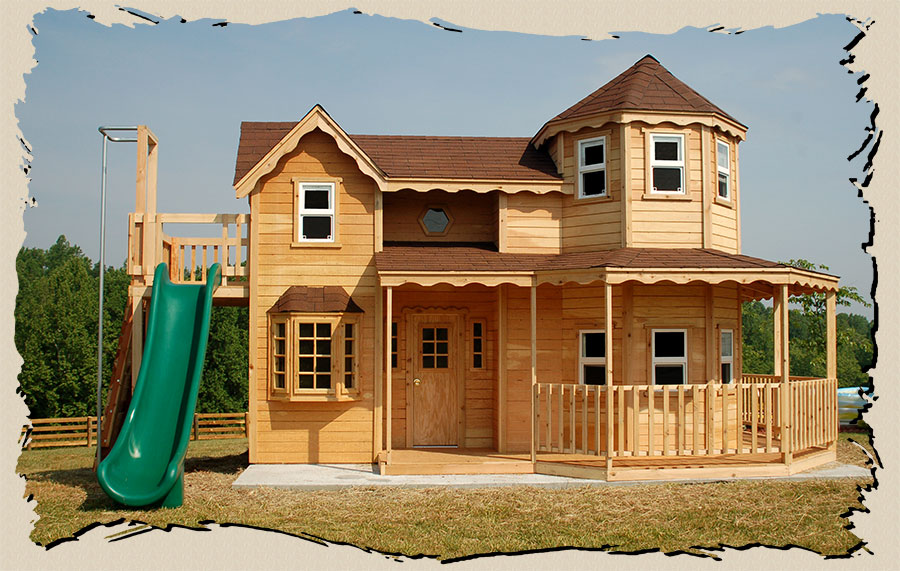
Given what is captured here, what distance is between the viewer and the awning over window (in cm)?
1208

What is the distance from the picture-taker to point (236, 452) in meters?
16.7

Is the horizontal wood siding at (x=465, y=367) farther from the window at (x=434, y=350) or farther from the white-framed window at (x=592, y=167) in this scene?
the white-framed window at (x=592, y=167)

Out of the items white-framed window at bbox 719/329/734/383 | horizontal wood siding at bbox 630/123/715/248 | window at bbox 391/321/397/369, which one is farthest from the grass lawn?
horizontal wood siding at bbox 630/123/715/248

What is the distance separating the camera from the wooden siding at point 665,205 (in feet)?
41.2

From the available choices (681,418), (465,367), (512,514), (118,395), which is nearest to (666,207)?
(681,418)

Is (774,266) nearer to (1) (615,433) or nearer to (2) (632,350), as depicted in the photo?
(2) (632,350)

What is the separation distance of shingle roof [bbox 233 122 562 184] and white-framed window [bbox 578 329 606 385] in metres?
2.80

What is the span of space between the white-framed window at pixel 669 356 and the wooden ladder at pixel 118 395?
27.2 feet

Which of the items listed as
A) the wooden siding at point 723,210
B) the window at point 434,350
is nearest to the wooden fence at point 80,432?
the window at point 434,350

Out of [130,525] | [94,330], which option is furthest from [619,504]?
[94,330]

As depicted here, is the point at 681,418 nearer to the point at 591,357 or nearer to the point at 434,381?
the point at 591,357

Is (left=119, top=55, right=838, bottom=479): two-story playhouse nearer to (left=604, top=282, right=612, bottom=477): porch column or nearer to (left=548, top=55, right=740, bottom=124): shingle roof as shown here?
(left=548, top=55, right=740, bottom=124): shingle roof

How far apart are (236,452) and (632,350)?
937cm

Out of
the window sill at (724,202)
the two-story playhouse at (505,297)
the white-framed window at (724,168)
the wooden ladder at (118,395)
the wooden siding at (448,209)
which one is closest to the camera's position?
the wooden ladder at (118,395)
